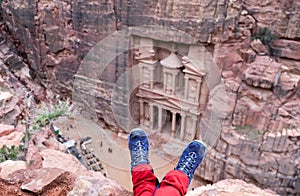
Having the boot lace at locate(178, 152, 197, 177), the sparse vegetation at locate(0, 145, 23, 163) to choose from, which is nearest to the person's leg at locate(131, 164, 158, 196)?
the boot lace at locate(178, 152, 197, 177)

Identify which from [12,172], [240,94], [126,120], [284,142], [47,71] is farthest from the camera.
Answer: [47,71]

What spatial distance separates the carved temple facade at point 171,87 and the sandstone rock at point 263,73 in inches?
55.9

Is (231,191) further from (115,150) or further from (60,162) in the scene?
(115,150)

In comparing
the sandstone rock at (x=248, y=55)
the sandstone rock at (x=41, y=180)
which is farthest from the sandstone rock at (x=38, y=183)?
the sandstone rock at (x=248, y=55)

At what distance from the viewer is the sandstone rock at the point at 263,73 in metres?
7.42

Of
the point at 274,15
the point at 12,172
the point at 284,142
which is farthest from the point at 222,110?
the point at 12,172

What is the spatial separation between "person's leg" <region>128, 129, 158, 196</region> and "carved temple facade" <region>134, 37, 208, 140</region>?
19.7ft

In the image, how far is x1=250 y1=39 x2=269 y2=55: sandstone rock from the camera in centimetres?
795

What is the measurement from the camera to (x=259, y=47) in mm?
7988

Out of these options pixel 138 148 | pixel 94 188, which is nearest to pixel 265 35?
pixel 138 148

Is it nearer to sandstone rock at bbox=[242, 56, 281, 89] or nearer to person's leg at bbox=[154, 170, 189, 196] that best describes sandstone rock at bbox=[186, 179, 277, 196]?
person's leg at bbox=[154, 170, 189, 196]

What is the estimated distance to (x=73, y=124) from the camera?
10.3m

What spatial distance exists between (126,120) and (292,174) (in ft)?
17.9

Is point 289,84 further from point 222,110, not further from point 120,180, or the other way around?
point 120,180
